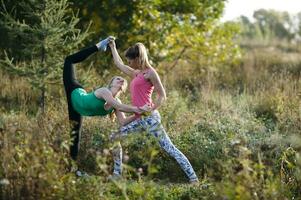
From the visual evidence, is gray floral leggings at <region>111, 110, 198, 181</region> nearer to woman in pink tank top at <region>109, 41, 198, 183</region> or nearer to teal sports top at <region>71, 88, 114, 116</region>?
woman in pink tank top at <region>109, 41, 198, 183</region>

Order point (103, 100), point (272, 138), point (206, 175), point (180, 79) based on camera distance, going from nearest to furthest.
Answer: point (103, 100) < point (206, 175) < point (272, 138) < point (180, 79)

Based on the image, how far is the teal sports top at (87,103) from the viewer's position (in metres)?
7.87

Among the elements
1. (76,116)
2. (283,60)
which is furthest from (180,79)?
(76,116)

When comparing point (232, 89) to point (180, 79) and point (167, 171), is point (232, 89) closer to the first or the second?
point (180, 79)

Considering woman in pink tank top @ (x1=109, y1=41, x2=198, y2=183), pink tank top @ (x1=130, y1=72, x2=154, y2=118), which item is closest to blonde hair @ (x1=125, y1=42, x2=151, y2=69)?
woman in pink tank top @ (x1=109, y1=41, x2=198, y2=183)

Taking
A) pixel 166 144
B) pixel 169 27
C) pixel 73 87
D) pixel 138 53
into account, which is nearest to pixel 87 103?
pixel 73 87

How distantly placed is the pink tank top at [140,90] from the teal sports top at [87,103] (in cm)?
33

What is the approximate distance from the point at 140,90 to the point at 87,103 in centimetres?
64

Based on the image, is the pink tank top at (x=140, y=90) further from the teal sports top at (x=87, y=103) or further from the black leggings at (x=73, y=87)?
the black leggings at (x=73, y=87)

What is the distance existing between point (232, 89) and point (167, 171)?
579 cm

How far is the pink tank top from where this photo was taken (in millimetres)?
7859

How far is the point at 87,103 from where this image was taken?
310 inches

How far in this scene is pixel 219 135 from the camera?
32.6 ft

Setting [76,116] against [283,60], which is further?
[283,60]
